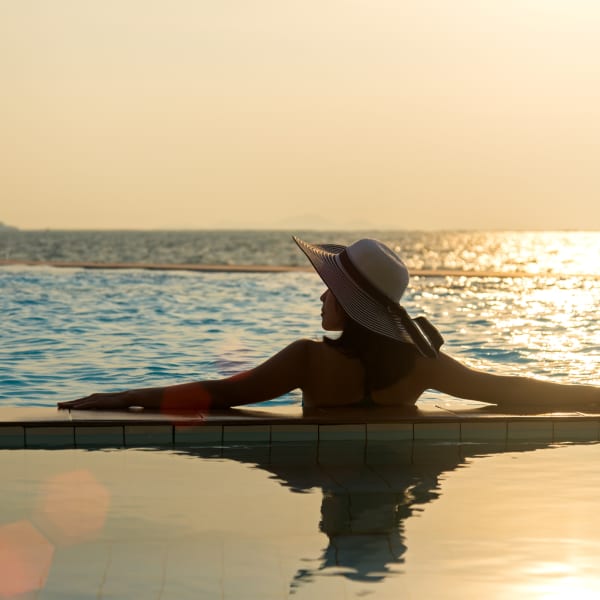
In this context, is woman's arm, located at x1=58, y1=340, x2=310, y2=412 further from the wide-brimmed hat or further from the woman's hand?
the wide-brimmed hat

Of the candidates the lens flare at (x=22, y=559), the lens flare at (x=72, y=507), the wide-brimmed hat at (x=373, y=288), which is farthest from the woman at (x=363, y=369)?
the lens flare at (x=22, y=559)

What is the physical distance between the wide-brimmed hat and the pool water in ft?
1.91

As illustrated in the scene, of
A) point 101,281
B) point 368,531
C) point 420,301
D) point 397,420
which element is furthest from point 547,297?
point 368,531

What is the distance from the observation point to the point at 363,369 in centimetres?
547

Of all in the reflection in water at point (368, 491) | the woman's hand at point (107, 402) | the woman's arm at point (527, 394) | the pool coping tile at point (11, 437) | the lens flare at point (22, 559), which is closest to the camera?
the lens flare at point (22, 559)

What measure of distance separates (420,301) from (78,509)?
51.1ft

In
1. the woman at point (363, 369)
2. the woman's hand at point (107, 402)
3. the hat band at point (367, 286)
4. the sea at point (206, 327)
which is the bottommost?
the sea at point (206, 327)

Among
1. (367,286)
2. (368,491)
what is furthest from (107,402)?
(368,491)

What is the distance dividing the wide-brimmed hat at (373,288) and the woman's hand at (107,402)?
1.18 metres

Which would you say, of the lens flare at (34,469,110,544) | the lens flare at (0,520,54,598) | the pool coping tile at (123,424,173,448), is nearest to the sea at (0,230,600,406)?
the pool coping tile at (123,424,173,448)

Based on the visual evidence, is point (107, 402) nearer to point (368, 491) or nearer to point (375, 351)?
point (375, 351)

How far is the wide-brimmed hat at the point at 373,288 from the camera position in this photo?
17.0 ft

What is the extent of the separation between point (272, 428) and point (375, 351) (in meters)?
0.63

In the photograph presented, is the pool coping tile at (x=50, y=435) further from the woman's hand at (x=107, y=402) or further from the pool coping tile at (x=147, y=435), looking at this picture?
the woman's hand at (x=107, y=402)
